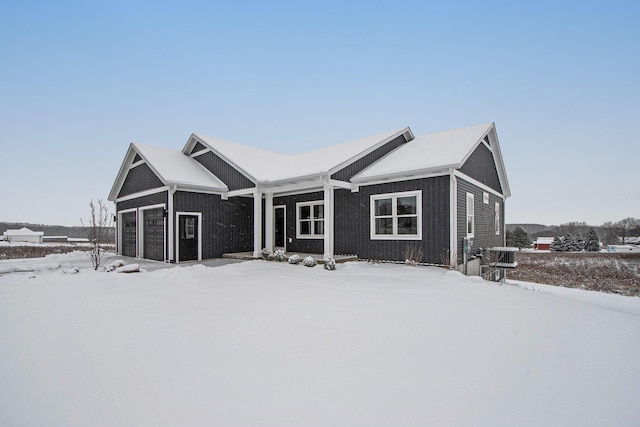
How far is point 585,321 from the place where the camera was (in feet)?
14.8

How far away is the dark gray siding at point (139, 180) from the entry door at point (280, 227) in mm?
4917

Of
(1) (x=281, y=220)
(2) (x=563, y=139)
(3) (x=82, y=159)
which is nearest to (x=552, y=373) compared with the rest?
(1) (x=281, y=220)

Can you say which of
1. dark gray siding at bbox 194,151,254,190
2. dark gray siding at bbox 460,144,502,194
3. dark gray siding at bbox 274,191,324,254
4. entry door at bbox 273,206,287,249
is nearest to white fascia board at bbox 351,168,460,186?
dark gray siding at bbox 460,144,502,194

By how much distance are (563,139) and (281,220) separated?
64.7 ft

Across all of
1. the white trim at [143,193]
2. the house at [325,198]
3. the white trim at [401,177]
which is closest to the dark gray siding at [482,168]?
the house at [325,198]

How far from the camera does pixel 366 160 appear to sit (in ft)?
39.7

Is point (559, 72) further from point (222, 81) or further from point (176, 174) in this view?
point (222, 81)

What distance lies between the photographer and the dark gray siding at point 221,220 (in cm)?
1248

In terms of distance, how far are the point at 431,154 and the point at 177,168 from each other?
10.3 m

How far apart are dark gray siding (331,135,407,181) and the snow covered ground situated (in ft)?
19.9

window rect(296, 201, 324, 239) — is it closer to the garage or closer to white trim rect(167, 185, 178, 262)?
white trim rect(167, 185, 178, 262)

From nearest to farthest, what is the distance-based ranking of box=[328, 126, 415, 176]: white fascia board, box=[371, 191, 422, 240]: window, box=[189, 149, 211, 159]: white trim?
box=[371, 191, 422, 240]: window < box=[328, 126, 415, 176]: white fascia board < box=[189, 149, 211, 159]: white trim

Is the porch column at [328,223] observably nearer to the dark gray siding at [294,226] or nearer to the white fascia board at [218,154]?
the dark gray siding at [294,226]

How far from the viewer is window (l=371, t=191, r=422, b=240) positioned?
10117mm
